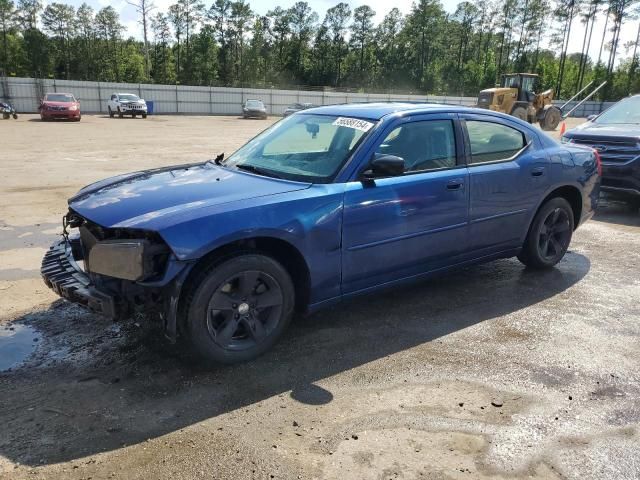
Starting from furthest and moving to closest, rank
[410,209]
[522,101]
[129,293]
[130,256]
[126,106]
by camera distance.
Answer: [126,106], [522,101], [410,209], [129,293], [130,256]

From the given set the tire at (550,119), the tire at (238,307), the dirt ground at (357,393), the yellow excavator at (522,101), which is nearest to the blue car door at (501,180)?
the dirt ground at (357,393)

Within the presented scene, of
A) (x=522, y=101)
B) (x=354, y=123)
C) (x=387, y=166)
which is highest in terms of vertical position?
(x=522, y=101)

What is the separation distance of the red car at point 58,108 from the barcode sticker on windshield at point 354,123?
28828 millimetres

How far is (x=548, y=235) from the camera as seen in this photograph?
5434 millimetres

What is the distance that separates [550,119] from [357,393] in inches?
1057

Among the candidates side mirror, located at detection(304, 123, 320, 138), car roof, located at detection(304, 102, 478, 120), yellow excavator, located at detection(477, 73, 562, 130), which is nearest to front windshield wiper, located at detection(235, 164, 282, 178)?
side mirror, located at detection(304, 123, 320, 138)

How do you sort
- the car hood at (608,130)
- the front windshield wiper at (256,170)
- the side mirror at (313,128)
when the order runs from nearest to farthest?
the front windshield wiper at (256,170) → the side mirror at (313,128) → the car hood at (608,130)

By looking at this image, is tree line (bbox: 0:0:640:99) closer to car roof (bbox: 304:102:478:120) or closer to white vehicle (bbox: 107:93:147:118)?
white vehicle (bbox: 107:93:147:118)

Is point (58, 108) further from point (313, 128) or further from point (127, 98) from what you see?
point (313, 128)

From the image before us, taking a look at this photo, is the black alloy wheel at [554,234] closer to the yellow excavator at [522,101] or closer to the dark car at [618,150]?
the dark car at [618,150]

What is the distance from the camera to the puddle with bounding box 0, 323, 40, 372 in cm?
354

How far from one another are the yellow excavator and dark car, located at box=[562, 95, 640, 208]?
16.7 m

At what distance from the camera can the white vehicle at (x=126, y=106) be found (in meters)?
35.1

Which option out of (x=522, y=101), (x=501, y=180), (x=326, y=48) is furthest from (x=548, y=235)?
(x=326, y=48)
